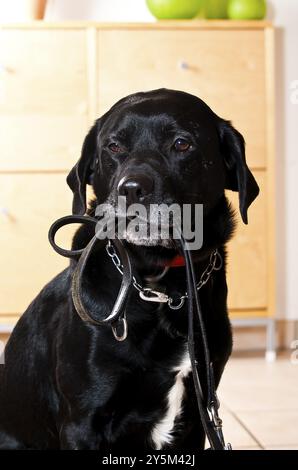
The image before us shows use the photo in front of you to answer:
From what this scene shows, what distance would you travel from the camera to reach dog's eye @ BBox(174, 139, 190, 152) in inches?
57.5

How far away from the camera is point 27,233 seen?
122 inches

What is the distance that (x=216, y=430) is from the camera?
1.15m

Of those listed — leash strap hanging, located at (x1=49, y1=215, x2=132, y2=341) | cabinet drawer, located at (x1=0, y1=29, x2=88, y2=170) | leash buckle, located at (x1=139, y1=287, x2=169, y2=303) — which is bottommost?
leash buckle, located at (x1=139, y1=287, x2=169, y2=303)

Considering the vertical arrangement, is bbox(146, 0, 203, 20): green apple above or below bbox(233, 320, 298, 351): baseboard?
above

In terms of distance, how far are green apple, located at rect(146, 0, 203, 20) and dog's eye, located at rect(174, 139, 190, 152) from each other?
186 centimetres

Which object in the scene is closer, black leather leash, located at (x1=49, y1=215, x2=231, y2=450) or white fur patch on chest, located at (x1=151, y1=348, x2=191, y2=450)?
black leather leash, located at (x1=49, y1=215, x2=231, y2=450)

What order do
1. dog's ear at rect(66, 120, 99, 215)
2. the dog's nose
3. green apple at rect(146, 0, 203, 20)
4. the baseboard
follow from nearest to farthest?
the dog's nose
dog's ear at rect(66, 120, 99, 215)
green apple at rect(146, 0, 203, 20)
the baseboard

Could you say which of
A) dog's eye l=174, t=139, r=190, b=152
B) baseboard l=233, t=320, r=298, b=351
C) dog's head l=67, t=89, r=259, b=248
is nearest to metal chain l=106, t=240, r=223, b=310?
dog's head l=67, t=89, r=259, b=248

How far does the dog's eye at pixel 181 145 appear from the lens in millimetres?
1461

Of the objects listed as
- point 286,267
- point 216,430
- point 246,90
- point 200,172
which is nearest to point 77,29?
point 246,90

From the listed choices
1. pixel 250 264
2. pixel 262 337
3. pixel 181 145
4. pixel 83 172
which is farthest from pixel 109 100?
pixel 181 145

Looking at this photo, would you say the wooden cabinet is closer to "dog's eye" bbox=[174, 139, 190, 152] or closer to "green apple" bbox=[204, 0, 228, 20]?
"green apple" bbox=[204, 0, 228, 20]

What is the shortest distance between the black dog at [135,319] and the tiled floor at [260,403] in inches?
23.5

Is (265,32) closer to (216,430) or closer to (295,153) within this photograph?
(295,153)
